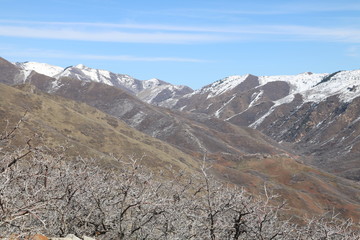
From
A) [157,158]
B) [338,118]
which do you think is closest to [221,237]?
[157,158]

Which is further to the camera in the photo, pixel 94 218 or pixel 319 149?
pixel 319 149

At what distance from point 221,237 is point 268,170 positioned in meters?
81.4

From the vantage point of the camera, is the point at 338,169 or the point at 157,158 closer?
the point at 157,158

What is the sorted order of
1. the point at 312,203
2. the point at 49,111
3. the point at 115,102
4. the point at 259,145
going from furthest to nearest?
1. the point at 115,102
2. the point at 259,145
3. the point at 49,111
4. the point at 312,203

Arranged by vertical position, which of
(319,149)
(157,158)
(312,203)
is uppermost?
(157,158)

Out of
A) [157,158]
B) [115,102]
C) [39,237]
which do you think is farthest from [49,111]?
[115,102]

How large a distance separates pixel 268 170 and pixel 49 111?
4942 cm

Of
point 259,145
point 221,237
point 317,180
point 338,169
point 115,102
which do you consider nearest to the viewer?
point 221,237

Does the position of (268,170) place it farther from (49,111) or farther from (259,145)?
(259,145)

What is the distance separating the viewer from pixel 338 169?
130 meters

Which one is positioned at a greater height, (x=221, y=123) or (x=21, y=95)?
(x=21, y=95)

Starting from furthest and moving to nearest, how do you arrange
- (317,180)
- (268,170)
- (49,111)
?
(268,170) → (317,180) → (49,111)

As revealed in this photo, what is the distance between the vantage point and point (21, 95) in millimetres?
80750

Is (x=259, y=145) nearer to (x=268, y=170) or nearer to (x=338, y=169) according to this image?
(x=338, y=169)
